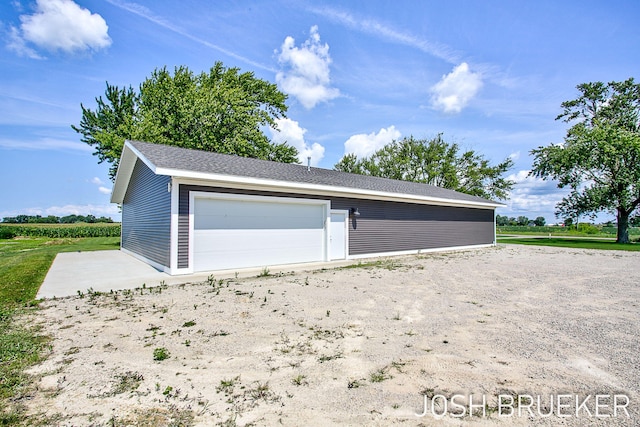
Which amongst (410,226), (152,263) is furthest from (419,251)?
(152,263)

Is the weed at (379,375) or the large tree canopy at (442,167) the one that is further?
the large tree canopy at (442,167)

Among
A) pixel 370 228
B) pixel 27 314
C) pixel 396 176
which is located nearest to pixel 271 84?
pixel 396 176

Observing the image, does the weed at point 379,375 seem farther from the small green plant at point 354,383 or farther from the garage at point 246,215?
the garage at point 246,215

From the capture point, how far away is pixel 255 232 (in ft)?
29.4

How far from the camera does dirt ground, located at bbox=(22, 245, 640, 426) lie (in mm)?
2164

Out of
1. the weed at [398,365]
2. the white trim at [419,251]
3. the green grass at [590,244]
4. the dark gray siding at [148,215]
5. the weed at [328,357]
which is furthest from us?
the green grass at [590,244]

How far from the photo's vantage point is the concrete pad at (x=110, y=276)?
249 inches

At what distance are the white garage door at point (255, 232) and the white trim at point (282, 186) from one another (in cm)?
40

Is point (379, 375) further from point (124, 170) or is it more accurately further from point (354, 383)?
point (124, 170)

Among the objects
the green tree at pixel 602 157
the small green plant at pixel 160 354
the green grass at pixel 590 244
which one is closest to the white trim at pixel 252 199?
the small green plant at pixel 160 354

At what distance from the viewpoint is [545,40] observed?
31.5 ft

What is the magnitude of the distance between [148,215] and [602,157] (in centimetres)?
2666

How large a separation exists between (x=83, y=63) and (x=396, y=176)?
87.6 feet

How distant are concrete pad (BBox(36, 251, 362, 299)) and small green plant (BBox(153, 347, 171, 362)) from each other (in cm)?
371
